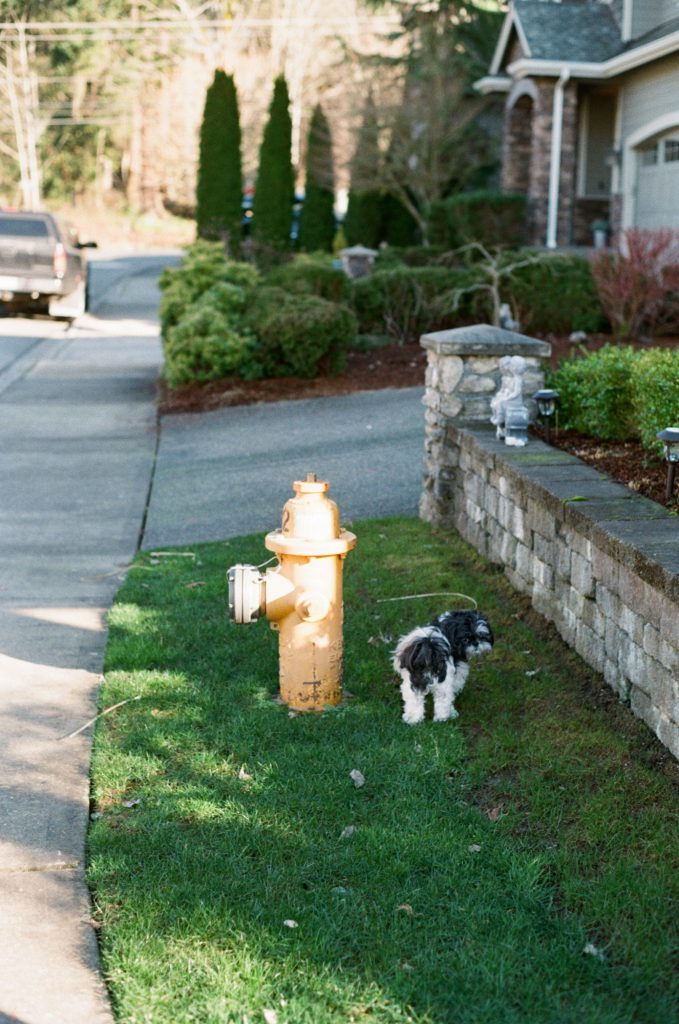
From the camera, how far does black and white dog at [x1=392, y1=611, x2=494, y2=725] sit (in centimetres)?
489

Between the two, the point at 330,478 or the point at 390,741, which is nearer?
the point at 390,741

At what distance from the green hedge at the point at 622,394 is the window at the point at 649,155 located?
13150 mm

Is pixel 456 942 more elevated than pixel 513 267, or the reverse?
pixel 513 267

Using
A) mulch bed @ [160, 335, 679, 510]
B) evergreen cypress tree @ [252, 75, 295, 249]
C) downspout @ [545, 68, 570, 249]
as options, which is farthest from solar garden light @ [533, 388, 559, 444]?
evergreen cypress tree @ [252, 75, 295, 249]

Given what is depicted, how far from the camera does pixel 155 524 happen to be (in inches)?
343

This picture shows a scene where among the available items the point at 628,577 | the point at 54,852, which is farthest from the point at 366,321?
the point at 54,852

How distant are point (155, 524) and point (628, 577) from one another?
4.57 meters

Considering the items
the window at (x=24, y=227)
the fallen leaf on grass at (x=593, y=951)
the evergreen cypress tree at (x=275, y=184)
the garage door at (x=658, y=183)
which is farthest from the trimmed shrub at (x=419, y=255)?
the fallen leaf on grass at (x=593, y=951)

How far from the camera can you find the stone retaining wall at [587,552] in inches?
180

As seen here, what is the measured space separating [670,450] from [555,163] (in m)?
17.1

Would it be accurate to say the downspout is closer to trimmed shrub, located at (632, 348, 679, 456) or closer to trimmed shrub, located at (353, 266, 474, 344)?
trimmed shrub, located at (353, 266, 474, 344)

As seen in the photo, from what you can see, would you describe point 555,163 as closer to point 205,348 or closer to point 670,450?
point 205,348

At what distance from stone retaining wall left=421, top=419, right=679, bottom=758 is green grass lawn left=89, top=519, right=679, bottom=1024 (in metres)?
0.18

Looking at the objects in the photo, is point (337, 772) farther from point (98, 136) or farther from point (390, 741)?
point (98, 136)
